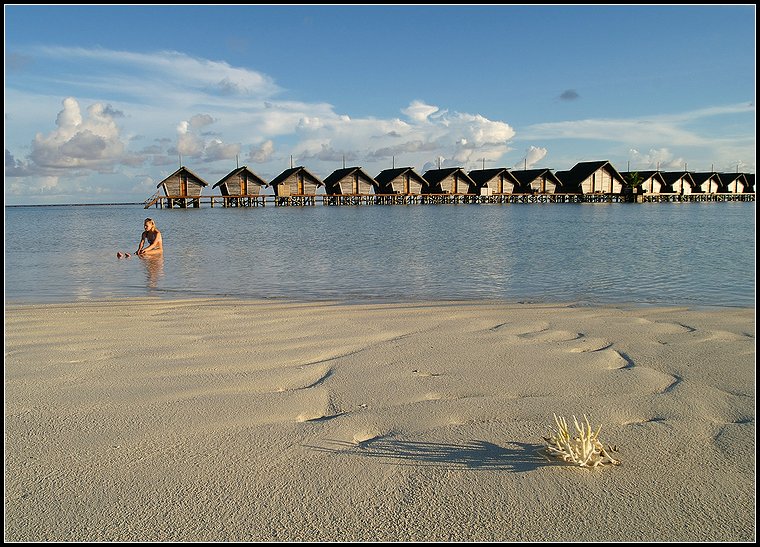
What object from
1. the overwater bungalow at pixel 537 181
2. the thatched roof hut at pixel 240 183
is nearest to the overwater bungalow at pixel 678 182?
the overwater bungalow at pixel 537 181

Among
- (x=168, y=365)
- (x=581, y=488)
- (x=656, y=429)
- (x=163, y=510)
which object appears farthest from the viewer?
(x=168, y=365)

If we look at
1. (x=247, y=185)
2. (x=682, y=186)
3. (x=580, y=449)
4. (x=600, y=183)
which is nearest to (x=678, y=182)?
(x=682, y=186)

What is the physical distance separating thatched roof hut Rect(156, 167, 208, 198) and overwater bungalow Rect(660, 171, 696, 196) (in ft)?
178

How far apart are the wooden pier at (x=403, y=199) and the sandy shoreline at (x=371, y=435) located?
51306 millimetres

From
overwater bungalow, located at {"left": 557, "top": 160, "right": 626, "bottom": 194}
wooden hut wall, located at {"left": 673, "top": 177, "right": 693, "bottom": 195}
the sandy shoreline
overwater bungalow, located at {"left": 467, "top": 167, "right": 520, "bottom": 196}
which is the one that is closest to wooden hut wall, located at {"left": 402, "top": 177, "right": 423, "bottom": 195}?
overwater bungalow, located at {"left": 467, "top": 167, "right": 520, "bottom": 196}

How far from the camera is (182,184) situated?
5288 centimetres

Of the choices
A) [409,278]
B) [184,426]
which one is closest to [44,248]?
[409,278]

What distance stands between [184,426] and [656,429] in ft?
7.96

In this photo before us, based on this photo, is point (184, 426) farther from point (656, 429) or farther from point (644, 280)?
point (644, 280)

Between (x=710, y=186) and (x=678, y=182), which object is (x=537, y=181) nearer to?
(x=678, y=182)

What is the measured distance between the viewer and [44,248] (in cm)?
1772

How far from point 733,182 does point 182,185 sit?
69.8m

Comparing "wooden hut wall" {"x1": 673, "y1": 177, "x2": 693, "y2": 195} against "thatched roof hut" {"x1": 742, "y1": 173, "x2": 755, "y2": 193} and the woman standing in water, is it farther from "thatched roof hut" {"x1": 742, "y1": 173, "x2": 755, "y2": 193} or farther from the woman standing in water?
the woman standing in water

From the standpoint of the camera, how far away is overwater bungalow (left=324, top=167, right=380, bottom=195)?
58.8 m
